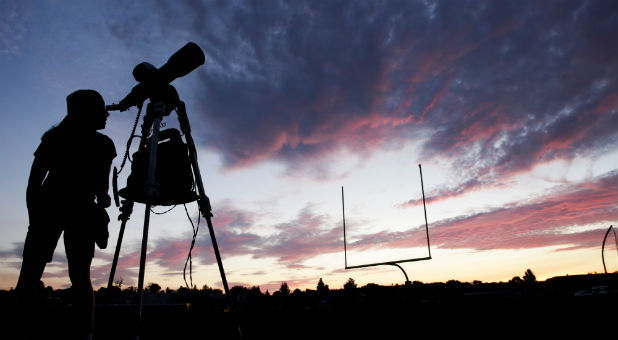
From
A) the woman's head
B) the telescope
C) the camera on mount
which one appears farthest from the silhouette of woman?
the telescope

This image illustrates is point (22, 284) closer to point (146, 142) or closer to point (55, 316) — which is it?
point (146, 142)

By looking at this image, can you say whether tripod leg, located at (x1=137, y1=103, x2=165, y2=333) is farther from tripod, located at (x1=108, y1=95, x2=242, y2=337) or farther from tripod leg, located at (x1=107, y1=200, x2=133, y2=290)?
tripod leg, located at (x1=107, y1=200, x2=133, y2=290)

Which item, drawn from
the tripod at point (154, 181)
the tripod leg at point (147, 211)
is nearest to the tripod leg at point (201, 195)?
the tripod at point (154, 181)

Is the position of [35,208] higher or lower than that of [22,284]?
higher

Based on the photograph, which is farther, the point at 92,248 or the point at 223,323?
the point at 223,323

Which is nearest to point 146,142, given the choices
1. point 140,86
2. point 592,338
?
point 140,86

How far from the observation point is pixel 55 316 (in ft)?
13.1

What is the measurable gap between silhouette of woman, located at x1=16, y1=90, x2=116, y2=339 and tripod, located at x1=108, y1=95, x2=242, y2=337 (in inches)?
13.1

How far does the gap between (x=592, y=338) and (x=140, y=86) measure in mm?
4387

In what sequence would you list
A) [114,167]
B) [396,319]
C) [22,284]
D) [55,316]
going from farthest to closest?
[55,316] → [396,319] → [114,167] → [22,284]

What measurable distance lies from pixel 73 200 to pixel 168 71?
1523 mm

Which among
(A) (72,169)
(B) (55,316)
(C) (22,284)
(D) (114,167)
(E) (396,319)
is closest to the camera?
(C) (22,284)

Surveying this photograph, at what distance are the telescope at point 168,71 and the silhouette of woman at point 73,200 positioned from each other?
0.65m

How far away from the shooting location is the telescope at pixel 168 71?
3178mm
